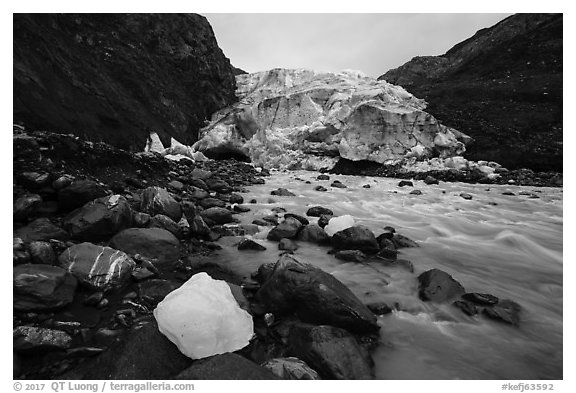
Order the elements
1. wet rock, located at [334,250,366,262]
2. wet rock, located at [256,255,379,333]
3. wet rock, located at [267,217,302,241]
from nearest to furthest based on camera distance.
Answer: wet rock, located at [256,255,379,333] < wet rock, located at [334,250,366,262] < wet rock, located at [267,217,302,241]

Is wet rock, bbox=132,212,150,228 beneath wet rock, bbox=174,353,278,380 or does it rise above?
above

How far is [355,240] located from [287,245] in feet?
3.34

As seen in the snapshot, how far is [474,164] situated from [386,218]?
13.6 metres

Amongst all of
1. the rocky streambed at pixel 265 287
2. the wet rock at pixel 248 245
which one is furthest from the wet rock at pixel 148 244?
the wet rock at pixel 248 245

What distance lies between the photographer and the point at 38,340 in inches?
76.7

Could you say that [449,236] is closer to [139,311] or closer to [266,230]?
[266,230]

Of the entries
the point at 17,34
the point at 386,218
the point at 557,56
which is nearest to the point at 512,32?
the point at 557,56

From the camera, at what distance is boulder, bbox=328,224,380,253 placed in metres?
4.17

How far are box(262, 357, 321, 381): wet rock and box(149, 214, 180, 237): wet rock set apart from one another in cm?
282

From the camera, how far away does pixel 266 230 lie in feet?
16.5

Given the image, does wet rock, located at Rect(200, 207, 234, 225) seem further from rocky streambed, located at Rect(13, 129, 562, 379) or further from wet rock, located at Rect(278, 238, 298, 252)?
wet rock, located at Rect(278, 238, 298, 252)

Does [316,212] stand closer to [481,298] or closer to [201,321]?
[481,298]

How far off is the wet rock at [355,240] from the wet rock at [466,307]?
1.37 m

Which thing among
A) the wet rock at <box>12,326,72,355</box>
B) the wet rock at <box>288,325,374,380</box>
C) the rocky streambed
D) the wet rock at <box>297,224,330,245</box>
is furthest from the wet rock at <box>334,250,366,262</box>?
the wet rock at <box>12,326,72,355</box>
